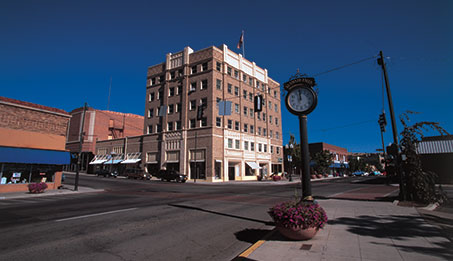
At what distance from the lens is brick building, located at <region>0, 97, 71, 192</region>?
18.1 meters

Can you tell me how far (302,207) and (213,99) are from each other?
35.5 meters

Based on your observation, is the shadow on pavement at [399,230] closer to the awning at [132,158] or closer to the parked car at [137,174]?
the parked car at [137,174]

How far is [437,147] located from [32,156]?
4248 centimetres

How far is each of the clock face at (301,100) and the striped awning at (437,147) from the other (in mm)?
29526

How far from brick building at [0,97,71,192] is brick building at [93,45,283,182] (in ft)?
62.0

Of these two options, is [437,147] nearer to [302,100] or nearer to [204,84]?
[302,100]

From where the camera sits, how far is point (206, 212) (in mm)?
10094

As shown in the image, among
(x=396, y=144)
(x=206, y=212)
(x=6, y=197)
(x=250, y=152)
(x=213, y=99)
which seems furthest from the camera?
(x=250, y=152)

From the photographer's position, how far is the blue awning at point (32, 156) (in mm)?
17672

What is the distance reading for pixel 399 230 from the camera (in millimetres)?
6500

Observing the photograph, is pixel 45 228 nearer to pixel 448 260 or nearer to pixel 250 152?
pixel 448 260

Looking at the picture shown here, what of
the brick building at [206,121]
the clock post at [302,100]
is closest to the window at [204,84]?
the brick building at [206,121]

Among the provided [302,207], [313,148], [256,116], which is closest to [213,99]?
[256,116]

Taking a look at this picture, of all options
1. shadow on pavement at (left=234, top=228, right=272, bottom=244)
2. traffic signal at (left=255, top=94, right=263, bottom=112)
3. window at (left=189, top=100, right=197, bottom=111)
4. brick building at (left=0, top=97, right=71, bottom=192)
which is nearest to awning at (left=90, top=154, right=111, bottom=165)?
window at (left=189, top=100, right=197, bottom=111)
